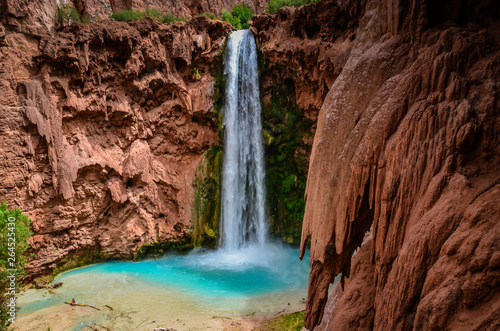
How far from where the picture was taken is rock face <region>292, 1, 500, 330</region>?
2.11 meters

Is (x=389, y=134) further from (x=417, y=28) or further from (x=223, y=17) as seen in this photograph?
(x=223, y=17)

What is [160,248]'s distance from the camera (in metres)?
12.8

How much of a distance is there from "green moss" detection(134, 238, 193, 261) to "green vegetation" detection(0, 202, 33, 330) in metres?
5.47

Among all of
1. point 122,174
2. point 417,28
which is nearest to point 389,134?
point 417,28

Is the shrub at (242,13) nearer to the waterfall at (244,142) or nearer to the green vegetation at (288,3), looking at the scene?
the green vegetation at (288,3)

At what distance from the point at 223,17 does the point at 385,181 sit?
19387 millimetres

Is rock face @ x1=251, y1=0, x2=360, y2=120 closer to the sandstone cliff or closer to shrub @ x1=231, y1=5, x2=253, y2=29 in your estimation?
shrub @ x1=231, y1=5, x2=253, y2=29

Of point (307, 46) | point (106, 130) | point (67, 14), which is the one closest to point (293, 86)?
point (307, 46)

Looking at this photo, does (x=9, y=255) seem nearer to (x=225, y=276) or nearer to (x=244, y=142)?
(x=225, y=276)

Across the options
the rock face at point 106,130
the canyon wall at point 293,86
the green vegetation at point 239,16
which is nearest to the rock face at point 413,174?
the canyon wall at point 293,86

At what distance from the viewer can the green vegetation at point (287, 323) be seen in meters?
6.66

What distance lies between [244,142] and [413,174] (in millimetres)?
11565

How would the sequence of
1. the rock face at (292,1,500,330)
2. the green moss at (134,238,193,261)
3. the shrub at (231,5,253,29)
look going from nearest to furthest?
the rock face at (292,1,500,330) < the green moss at (134,238,193,261) < the shrub at (231,5,253,29)

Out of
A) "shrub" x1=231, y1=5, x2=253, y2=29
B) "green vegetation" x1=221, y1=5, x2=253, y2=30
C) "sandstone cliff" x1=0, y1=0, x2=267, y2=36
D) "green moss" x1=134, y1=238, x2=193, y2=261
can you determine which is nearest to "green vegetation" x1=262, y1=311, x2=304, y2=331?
"green moss" x1=134, y1=238, x2=193, y2=261
